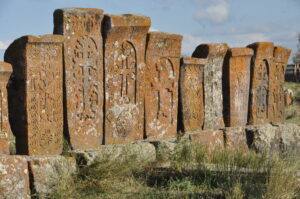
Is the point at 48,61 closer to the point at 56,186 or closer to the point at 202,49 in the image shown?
the point at 56,186

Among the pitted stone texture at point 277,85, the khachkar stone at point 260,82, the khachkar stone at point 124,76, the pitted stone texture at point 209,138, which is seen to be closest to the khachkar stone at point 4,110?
the khachkar stone at point 124,76

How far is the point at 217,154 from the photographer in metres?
6.27

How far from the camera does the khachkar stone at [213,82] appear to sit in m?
7.26

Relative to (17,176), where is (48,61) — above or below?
above

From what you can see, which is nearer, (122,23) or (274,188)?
(274,188)

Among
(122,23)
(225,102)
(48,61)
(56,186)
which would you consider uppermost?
(122,23)

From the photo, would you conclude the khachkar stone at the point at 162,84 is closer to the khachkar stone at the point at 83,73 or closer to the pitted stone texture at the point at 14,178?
the khachkar stone at the point at 83,73

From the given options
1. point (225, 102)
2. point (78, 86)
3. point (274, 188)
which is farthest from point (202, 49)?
point (274, 188)

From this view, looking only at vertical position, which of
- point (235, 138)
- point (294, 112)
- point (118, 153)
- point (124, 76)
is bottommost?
point (294, 112)

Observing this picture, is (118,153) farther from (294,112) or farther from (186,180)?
(294,112)

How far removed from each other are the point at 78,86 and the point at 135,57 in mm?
917

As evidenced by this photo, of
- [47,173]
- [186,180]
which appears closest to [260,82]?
[186,180]

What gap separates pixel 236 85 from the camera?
304 inches

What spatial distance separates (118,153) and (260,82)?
11.2 feet
